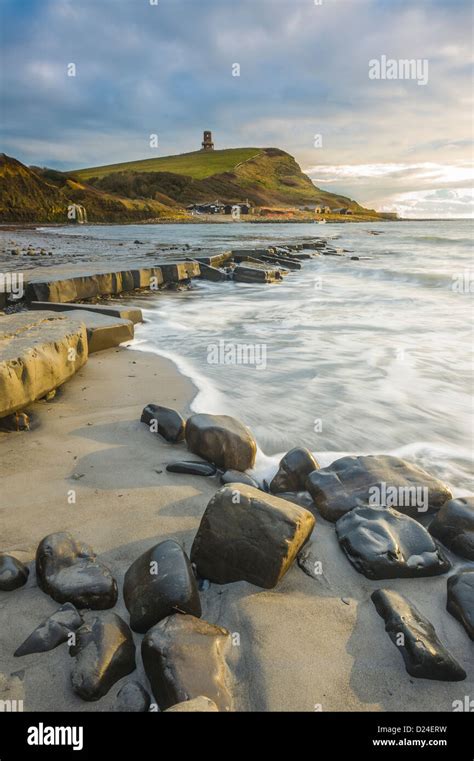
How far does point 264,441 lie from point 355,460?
0.94 metres

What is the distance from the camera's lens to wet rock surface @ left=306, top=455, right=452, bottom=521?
2541 millimetres

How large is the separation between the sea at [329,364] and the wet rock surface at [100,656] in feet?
5.30

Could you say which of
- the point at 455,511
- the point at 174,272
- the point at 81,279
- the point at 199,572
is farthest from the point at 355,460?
the point at 174,272

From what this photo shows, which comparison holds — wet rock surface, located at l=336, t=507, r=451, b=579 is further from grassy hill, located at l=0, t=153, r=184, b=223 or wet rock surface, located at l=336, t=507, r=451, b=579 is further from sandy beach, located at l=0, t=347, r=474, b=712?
grassy hill, located at l=0, t=153, r=184, b=223

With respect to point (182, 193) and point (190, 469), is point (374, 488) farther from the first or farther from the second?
point (182, 193)

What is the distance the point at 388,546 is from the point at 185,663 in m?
1.09

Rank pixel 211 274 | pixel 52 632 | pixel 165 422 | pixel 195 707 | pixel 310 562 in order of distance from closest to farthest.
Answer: pixel 195 707 → pixel 52 632 → pixel 310 562 → pixel 165 422 → pixel 211 274

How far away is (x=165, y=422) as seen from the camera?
10.7ft

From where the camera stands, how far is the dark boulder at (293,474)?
279 cm

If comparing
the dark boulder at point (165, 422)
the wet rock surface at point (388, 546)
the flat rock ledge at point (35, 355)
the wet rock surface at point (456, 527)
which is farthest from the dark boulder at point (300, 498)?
the flat rock ledge at point (35, 355)

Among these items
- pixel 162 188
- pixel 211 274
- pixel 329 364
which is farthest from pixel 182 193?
pixel 329 364

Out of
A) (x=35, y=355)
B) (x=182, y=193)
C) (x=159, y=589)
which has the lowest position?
(x=159, y=589)

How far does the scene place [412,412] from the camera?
14.4ft
